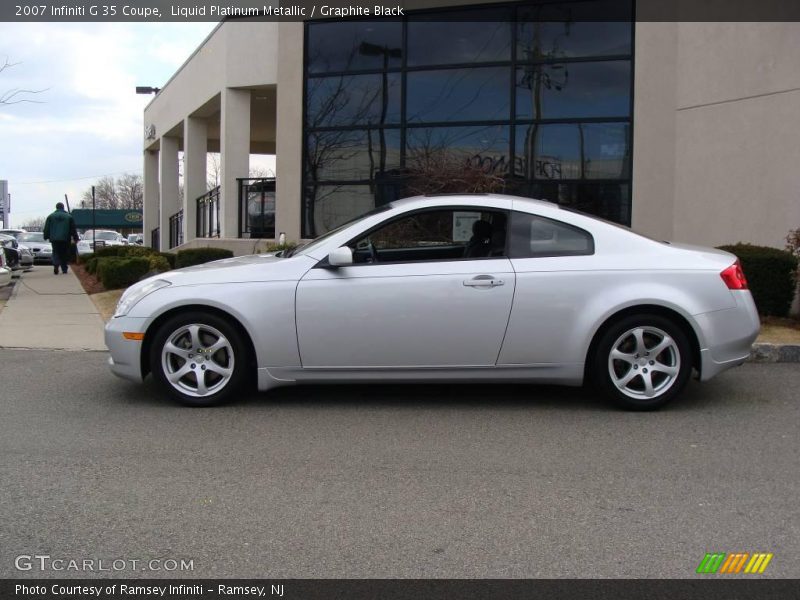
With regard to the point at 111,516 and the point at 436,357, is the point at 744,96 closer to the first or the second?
the point at 436,357

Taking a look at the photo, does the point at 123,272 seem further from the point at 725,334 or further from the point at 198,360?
the point at 725,334

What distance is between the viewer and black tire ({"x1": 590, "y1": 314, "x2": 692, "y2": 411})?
575cm

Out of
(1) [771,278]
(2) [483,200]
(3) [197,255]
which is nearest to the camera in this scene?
(2) [483,200]

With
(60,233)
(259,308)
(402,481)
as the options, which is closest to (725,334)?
(402,481)

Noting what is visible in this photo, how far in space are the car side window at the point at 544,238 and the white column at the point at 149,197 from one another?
25619 mm

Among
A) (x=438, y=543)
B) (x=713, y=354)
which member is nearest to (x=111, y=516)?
(x=438, y=543)

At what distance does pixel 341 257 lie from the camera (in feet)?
18.6

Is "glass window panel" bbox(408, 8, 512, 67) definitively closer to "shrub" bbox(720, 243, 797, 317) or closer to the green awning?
"shrub" bbox(720, 243, 797, 317)

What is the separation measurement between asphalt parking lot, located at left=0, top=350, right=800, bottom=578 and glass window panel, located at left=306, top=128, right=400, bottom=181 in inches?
341

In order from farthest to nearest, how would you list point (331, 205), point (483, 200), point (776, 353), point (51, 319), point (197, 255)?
point (331, 205)
point (197, 255)
point (51, 319)
point (776, 353)
point (483, 200)

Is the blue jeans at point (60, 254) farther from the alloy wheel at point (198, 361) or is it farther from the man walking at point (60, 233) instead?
the alloy wheel at point (198, 361)

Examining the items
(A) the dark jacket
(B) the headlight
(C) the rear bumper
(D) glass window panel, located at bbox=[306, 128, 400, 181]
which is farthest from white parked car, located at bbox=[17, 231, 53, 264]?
(C) the rear bumper

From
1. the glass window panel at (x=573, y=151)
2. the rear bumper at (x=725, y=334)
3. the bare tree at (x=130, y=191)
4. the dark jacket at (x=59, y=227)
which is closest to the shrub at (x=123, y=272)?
the dark jacket at (x=59, y=227)

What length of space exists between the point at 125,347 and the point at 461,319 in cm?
254
